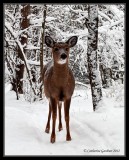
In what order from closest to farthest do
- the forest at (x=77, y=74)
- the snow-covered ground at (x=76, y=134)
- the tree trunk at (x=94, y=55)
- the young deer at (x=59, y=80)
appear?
1. the snow-covered ground at (x=76, y=134)
2. the forest at (x=77, y=74)
3. the young deer at (x=59, y=80)
4. the tree trunk at (x=94, y=55)

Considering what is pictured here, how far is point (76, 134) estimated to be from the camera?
23.3 feet

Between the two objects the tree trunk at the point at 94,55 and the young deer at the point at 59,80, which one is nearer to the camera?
the young deer at the point at 59,80

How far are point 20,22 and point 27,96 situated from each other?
359 cm

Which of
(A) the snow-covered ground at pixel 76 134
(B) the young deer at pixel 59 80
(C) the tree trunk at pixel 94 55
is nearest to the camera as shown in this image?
(A) the snow-covered ground at pixel 76 134

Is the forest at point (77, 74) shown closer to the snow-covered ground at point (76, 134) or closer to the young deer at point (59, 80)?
the snow-covered ground at point (76, 134)

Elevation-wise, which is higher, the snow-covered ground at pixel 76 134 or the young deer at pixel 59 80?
the young deer at pixel 59 80

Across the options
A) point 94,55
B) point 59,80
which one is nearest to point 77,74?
point 94,55

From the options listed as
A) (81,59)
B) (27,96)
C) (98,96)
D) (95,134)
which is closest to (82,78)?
(81,59)

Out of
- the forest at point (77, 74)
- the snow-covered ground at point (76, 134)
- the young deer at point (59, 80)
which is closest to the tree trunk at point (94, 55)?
the forest at point (77, 74)

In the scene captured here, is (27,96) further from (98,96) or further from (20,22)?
(98,96)

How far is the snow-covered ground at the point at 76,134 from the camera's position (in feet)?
19.4

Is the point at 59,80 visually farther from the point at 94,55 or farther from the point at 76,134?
the point at 94,55

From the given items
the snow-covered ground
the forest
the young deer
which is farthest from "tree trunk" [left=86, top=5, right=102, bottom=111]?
the young deer

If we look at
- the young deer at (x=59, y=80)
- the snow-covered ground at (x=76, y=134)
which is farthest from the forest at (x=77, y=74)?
the young deer at (x=59, y=80)
